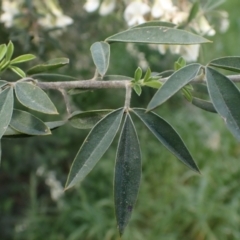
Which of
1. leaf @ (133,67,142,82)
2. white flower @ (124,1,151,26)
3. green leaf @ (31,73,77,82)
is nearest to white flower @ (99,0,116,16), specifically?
white flower @ (124,1,151,26)

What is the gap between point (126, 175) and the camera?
443 mm

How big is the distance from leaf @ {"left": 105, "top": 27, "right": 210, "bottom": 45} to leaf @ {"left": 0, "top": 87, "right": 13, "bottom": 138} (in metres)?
0.12

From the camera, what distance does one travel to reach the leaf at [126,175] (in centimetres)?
44

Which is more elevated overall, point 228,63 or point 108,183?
point 228,63

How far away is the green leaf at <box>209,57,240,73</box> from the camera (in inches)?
17.6

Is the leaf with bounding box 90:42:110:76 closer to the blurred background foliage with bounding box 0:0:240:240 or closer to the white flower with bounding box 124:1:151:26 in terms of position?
the white flower with bounding box 124:1:151:26

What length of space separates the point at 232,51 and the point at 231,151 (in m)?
0.50

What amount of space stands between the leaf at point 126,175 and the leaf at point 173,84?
0.06m

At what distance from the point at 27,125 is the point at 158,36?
0.15m

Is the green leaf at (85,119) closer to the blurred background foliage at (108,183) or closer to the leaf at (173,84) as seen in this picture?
the leaf at (173,84)

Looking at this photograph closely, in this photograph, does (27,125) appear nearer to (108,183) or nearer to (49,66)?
(49,66)

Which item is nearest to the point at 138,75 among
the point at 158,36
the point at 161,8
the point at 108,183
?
the point at 158,36

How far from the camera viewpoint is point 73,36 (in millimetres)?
1290

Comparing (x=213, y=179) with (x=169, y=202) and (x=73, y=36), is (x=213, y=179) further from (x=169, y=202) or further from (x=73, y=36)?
(x=73, y=36)
